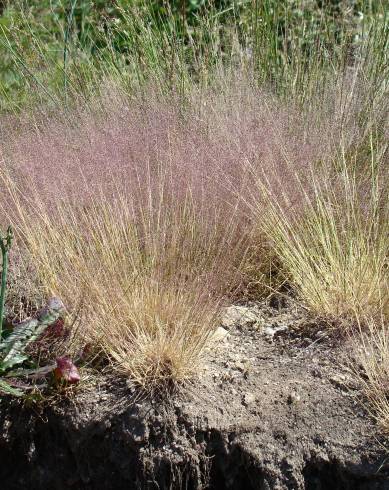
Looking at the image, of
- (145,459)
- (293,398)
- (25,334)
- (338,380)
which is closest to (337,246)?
(338,380)

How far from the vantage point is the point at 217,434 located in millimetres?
2387

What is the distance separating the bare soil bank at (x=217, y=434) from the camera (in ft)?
7.56

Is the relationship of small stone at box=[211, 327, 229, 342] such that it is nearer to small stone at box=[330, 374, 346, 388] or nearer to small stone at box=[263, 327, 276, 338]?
small stone at box=[263, 327, 276, 338]

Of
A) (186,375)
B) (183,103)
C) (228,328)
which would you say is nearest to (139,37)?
(183,103)

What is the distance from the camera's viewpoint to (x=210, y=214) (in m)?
2.95

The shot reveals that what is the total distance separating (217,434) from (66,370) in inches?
21.1

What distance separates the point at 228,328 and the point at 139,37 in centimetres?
192

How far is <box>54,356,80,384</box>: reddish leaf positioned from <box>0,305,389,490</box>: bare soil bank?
10 cm

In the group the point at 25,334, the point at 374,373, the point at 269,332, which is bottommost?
the point at 269,332

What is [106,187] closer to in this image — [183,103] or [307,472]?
[183,103]

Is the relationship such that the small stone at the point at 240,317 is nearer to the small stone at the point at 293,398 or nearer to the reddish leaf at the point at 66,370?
the small stone at the point at 293,398

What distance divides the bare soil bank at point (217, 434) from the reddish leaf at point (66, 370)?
96mm

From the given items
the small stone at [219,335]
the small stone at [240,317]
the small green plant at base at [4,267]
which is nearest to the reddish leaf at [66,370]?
the small green plant at base at [4,267]

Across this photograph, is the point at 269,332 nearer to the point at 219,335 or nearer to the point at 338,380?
the point at 219,335
